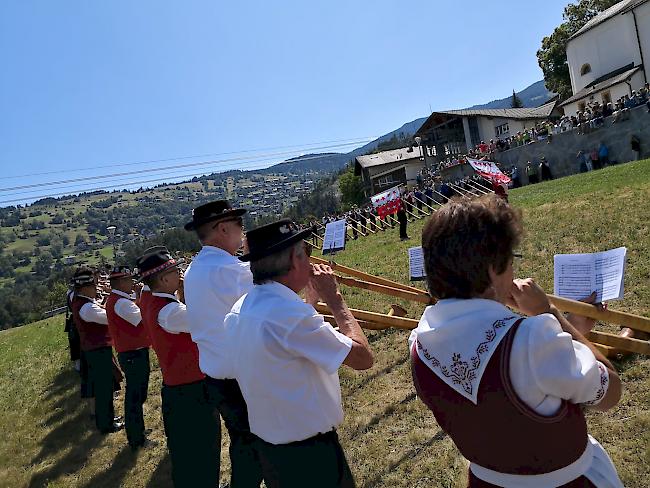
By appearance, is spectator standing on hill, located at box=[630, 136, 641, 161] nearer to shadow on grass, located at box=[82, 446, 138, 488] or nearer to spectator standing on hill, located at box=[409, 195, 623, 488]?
shadow on grass, located at box=[82, 446, 138, 488]

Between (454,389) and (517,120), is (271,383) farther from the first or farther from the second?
(517,120)

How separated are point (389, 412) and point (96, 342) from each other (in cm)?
393

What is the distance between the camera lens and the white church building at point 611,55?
3531cm

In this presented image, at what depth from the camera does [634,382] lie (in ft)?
14.5

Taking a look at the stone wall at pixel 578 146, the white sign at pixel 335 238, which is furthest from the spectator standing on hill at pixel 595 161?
the white sign at pixel 335 238

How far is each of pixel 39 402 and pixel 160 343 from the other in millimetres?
6827

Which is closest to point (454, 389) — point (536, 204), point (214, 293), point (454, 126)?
A: point (214, 293)

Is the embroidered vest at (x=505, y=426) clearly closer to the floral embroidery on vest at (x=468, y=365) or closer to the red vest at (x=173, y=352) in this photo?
the floral embroidery on vest at (x=468, y=365)

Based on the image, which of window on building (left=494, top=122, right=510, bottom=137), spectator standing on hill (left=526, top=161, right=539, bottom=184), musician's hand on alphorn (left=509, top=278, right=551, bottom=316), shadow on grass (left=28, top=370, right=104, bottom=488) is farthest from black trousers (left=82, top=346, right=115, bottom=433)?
window on building (left=494, top=122, right=510, bottom=137)

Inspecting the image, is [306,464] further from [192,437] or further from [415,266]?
[415,266]

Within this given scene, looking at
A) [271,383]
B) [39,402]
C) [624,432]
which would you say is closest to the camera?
[271,383]

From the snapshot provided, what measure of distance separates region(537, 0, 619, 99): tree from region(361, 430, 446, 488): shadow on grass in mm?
53450

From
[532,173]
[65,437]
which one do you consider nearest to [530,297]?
[65,437]

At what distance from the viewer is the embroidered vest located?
151cm
